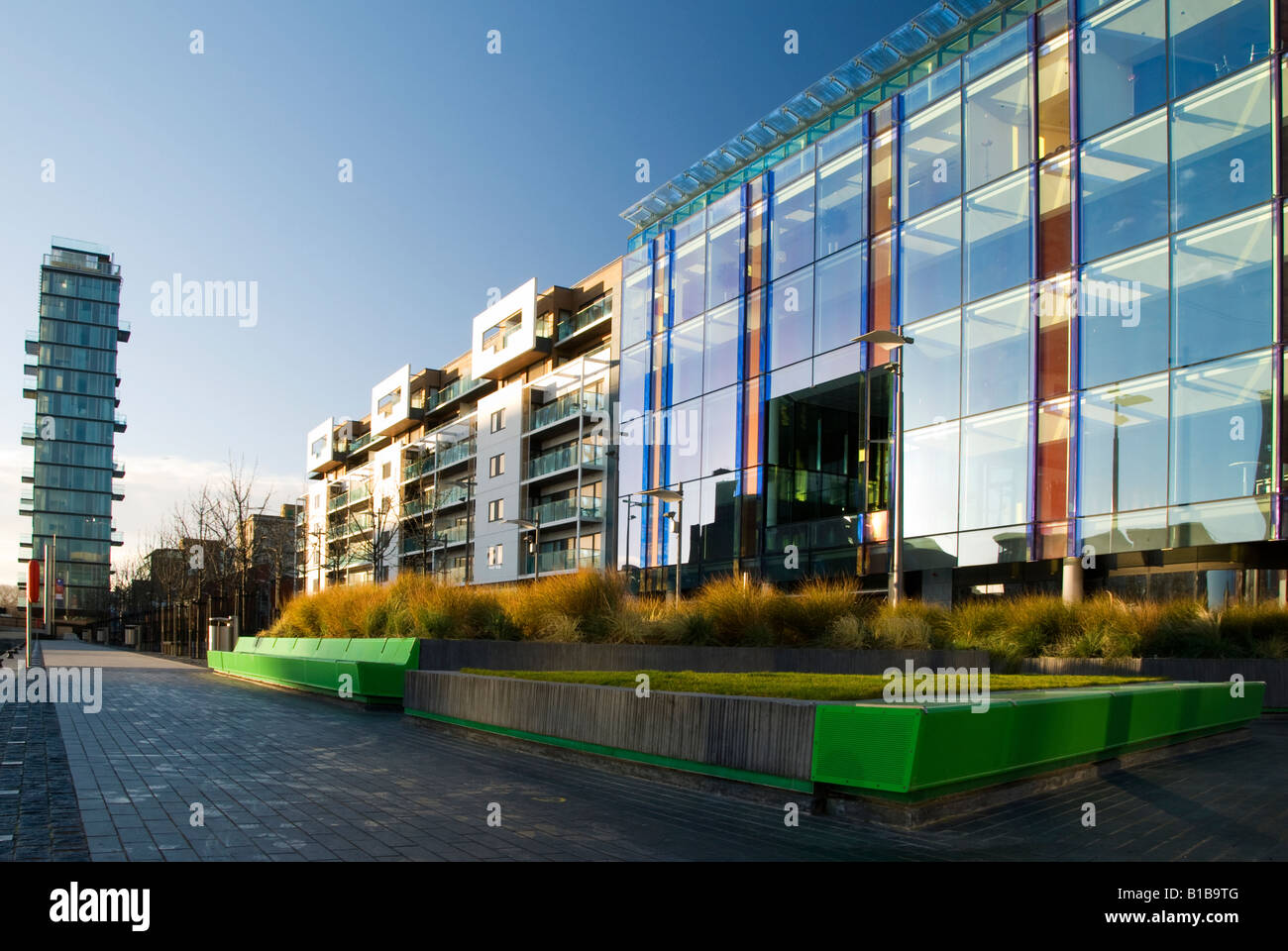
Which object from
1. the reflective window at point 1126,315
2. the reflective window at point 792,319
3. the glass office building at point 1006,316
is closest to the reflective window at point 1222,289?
the glass office building at point 1006,316

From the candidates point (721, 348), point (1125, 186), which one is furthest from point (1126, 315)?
point (721, 348)

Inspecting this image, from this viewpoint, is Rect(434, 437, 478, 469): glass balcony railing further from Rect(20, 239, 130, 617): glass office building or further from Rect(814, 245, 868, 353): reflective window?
Rect(20, 239, 130, 617): glass office building

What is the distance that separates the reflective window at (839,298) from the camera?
28.5m

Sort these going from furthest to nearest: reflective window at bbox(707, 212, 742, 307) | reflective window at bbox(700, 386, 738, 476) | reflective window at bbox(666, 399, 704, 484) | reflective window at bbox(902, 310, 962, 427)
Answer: reflective window at bbox(666, 399, 704, 484) < reflective window at bbox(707, 212, 742, 307) < reflective window at bbox(700, 386, 738, 476) < reflective window at bbox(902, 310, 962, 427)

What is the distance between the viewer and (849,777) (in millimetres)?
6402

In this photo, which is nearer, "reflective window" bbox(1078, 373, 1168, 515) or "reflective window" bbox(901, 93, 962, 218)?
"reflective window" bbox(1078, 373, 1168, 515)

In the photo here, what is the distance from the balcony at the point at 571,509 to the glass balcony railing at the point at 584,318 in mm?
9047

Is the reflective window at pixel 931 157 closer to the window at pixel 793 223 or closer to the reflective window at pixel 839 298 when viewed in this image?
the reflective window at pixel 839 298

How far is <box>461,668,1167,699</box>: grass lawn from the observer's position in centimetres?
773

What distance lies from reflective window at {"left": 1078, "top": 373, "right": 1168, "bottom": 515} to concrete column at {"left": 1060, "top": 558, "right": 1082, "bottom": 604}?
Answer: 120cm

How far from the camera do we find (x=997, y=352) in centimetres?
2472

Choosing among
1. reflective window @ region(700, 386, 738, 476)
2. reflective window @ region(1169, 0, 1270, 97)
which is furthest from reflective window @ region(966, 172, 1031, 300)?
reflective window @ region(700, 386, 738, 476)
